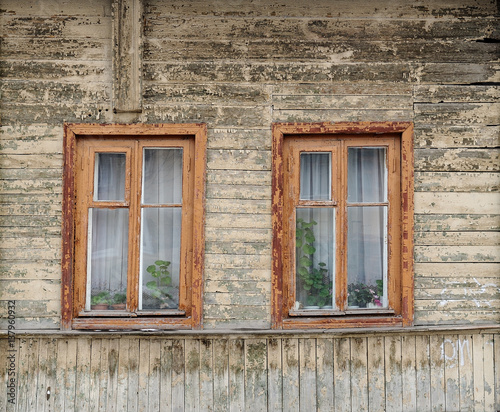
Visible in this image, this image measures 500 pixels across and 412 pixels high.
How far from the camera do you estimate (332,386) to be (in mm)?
3531

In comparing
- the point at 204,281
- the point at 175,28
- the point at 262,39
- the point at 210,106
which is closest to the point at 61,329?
the point at 204,281

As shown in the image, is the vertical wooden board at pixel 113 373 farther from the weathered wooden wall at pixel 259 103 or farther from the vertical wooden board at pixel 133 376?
the weathered wooden wall at pixel 259 103

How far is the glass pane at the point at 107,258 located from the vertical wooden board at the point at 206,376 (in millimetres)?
745

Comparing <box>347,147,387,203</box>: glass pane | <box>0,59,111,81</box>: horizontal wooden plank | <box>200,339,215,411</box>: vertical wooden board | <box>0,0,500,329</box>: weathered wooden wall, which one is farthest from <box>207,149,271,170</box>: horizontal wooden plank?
<box>200,339,215,411</box>: vertical wooden board

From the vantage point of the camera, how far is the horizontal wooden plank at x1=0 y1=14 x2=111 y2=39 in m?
3.60

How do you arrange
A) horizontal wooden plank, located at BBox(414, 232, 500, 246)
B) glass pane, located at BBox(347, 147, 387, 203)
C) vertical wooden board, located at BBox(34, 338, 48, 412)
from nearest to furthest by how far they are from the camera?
vertical wooden board, located at BBox(34, 338, 48, 412) < horizontal wooden plank, located at BBox(414, 232, 500, 246) < glass pane, located at BBox(347, 147, 387, 203)

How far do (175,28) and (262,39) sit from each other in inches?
27.7

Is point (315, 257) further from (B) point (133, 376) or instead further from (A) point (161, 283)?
(B) point (133, 376)

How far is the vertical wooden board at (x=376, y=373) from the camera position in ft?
11.6

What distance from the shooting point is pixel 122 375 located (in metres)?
3.51

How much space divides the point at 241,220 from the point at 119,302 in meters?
1.19

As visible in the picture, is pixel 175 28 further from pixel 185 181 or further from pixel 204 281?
pixel 204 281

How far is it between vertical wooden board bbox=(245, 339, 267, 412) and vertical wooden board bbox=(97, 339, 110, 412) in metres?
1.09

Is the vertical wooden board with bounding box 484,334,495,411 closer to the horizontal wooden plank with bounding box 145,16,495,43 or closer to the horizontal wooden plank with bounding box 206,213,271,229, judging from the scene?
the horizontal wooden plank with bounding box 206,213,271,229
